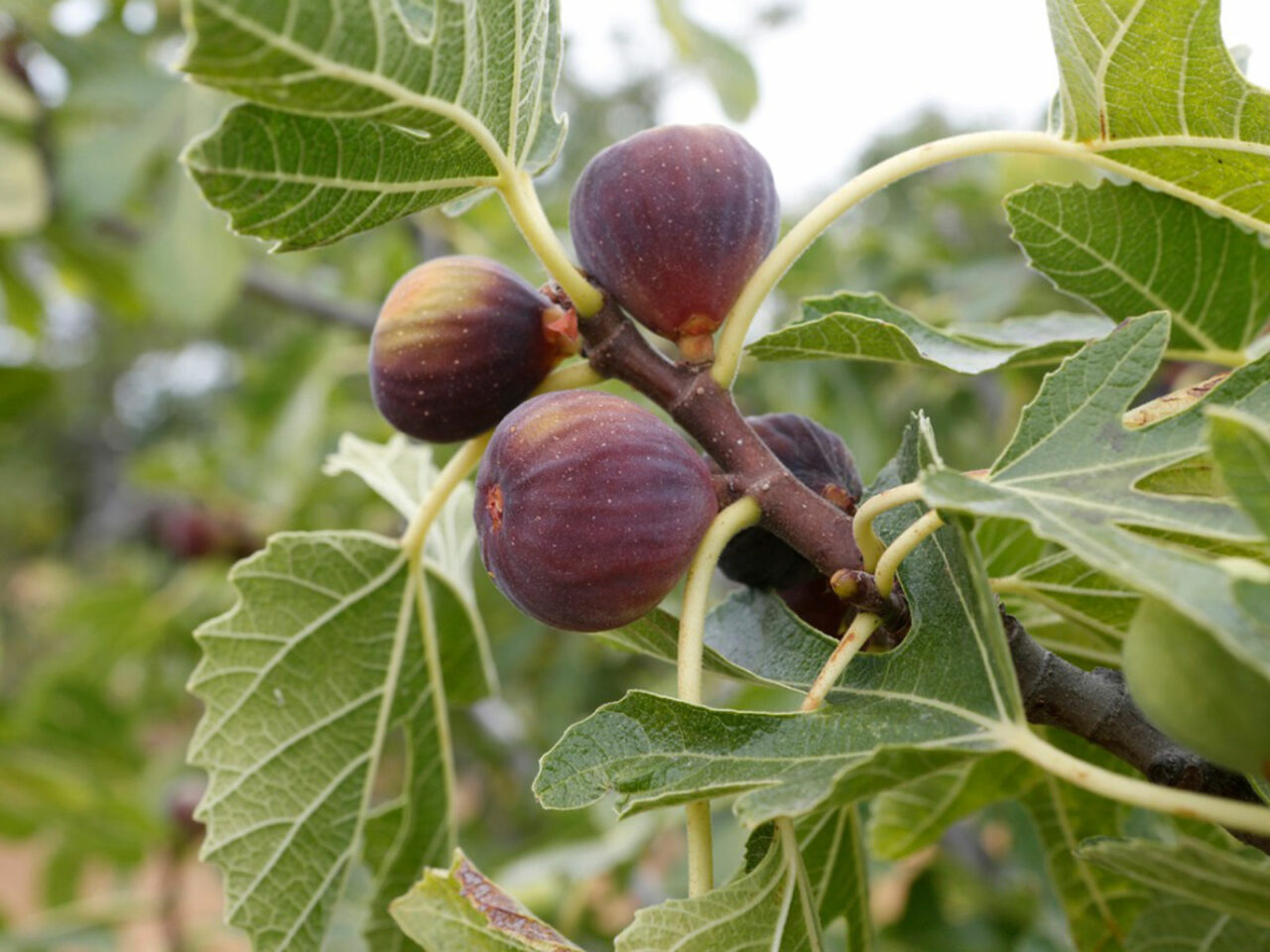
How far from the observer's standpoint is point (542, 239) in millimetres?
1057

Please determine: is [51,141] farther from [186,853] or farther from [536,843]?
[536,843]

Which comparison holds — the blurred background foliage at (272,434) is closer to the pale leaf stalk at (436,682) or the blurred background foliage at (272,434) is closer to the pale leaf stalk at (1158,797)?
the pale leaf stalk at (436,682)

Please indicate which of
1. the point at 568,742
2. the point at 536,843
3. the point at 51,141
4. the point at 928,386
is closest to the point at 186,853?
the point at 536,843

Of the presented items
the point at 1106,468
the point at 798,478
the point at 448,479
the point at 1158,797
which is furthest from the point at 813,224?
the point at 1158,797

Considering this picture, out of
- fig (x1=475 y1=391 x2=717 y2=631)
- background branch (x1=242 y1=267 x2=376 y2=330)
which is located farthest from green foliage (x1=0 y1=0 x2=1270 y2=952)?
background branch (x1=242 y1=267 x2=376 y2=330)

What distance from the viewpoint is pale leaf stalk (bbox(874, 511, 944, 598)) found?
0.90 m

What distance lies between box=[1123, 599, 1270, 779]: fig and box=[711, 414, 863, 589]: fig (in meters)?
0.44

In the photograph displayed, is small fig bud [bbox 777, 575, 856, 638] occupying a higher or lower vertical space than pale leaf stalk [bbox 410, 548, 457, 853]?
higher

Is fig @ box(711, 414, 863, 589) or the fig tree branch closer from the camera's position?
the fig tree branch

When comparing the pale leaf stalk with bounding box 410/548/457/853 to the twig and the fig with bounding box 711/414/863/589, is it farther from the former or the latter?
the twig

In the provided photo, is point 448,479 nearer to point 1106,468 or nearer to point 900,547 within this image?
point 900,547

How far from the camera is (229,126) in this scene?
0.85 metres

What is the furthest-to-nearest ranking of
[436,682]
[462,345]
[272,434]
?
[272,434], [436,682], [462,345]

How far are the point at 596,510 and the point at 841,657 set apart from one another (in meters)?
0.23
